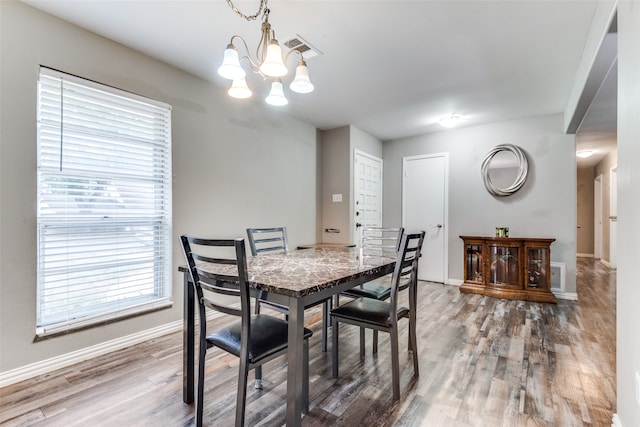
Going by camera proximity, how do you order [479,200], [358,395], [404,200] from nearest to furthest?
[358,395], [479,200], [404,200]

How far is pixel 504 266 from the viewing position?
159 inches

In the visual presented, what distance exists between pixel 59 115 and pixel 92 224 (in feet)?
2.57

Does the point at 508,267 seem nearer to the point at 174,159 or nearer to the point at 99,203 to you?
the point at 174,159

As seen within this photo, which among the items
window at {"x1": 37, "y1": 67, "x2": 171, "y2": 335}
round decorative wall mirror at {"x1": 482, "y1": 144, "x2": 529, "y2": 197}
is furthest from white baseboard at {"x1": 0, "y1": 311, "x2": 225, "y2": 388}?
round decorative wall mirror at {"x1": 482, "y1": 144, "x2": 529, "y2": 197}

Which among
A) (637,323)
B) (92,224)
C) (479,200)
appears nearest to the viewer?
(637,323)

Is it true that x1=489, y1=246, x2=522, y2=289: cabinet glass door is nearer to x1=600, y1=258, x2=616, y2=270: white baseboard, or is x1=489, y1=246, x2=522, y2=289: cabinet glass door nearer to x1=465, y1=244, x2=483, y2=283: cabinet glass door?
x1=465, y1=244, x2=483, y2=283: cabinet glass door

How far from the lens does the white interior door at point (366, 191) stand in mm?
4621

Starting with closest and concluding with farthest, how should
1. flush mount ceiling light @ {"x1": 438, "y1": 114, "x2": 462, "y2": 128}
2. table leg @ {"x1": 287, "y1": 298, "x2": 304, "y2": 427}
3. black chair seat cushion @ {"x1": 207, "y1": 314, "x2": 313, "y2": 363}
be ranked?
table leg @ {"x1": 287, "y1": 298, "x2": 304, "y2": 427}
black chair seat cushion @ {"x1": 207, "y1": 314, "x2": 313, "y2": 363}
flush mount ceiling light @ {"x1": 438, "y1": 114, "x2": 462, "y2": 128}

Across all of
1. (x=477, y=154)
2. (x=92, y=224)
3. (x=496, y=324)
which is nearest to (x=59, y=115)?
(x=92, y=224)

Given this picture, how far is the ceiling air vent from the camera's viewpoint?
2291 millimetres

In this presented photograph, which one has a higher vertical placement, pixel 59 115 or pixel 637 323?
pixel 59 115

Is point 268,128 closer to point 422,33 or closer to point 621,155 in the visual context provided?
point 422,33

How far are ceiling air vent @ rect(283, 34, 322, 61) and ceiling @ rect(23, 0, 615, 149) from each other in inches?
1.6

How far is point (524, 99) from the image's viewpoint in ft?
11.3
